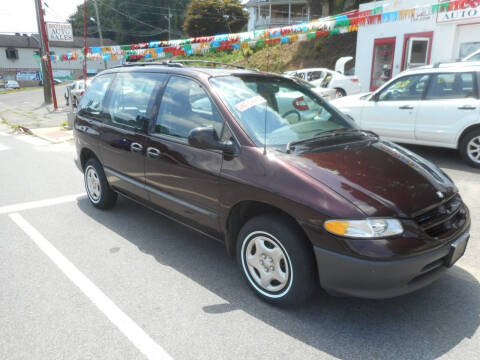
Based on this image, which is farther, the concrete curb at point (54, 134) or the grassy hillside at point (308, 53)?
the grassy hillside at point (308, 53)

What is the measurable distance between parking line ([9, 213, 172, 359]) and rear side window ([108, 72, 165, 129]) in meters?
1.53

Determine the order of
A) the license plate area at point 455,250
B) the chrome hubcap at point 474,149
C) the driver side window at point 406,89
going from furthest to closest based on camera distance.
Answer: the driver side window at point 406,89 < the chrome hubcap at point 474,149 < the license plate area at point 455,250

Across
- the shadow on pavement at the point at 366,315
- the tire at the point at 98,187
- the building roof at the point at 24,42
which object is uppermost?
the building roof at the point at 24,42

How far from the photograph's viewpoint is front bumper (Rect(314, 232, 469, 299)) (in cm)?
237

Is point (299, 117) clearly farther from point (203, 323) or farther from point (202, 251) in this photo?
point (203, 323)

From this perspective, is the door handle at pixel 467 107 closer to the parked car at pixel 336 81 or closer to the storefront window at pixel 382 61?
the parked car at pixel 336 81

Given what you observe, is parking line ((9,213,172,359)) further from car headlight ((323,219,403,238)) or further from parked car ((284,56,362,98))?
parked car ((284,56,362,98))

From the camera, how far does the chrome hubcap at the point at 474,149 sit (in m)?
6.25

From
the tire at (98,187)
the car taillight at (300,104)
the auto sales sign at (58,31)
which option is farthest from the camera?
the auto sales sign at (58,31)

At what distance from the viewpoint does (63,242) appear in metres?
4.26

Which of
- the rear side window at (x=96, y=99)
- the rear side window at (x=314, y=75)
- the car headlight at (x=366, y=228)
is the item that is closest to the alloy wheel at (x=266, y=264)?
the car headlight at (x=366, y=228)

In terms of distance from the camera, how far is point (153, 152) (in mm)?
3787

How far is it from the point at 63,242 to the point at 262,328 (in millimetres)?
2629

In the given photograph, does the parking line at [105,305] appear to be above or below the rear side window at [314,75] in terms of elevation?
below
